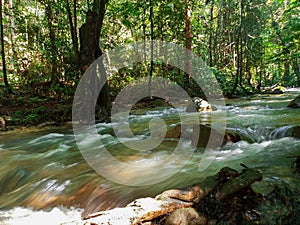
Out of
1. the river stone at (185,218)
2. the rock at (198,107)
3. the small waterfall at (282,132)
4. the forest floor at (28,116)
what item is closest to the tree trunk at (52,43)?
the forest floor at (28,116)

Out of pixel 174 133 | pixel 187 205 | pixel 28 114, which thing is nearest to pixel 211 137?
pixel 174 133

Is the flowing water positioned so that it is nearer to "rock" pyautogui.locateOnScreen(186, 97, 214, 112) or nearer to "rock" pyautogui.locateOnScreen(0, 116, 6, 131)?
"rock" pyautogui.locateOnScreen(0, 116, 6, 131)

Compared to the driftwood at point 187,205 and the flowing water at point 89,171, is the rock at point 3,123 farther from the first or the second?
the driftwood at point 187,205

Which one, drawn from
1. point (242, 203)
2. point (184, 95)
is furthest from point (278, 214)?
point (184, 95)

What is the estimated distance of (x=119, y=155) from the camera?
4.96m

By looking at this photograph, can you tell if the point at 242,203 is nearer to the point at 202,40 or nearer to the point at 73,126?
the point at 73,126

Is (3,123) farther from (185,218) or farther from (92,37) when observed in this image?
(185,218)

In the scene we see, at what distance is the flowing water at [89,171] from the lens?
3.02 meters

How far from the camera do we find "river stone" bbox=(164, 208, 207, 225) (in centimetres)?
203

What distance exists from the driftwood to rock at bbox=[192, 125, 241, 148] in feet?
8.54

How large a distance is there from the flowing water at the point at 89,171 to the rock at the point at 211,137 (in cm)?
14

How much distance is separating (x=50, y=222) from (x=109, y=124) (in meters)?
5.53

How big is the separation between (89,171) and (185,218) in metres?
2.36

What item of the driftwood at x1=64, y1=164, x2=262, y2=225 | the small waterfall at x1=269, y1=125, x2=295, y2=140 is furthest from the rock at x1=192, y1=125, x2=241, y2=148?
the driftwood at x1=64, y1=164, x2=262, y2=225
